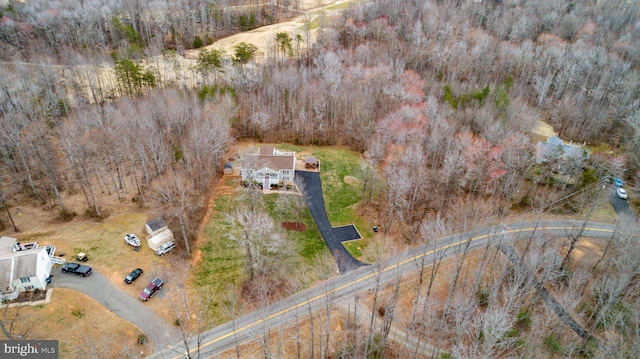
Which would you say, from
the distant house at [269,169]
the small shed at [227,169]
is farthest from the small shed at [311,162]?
the small shed at [227,169]

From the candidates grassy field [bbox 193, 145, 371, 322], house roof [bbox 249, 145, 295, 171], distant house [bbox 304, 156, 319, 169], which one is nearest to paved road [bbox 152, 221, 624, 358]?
grassy field [bbox 193, 145, 371, 322]

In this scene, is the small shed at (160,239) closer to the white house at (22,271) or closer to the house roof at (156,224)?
the house roof at (156,224)

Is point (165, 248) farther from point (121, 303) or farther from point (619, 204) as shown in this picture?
point (619, 204)

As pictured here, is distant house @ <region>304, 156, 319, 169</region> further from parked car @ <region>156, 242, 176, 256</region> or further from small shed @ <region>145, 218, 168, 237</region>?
parked car @ <region>156, 242, 176, 256</region>

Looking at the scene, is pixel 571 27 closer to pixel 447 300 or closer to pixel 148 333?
pixel 447 300

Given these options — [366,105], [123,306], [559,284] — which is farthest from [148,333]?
[366,105]

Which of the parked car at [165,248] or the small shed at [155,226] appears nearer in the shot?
the parked car at [165,248]
